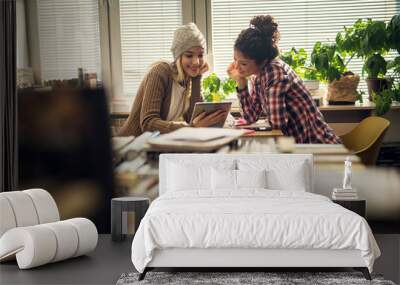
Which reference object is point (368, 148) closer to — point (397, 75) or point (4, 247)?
point (397, 75)

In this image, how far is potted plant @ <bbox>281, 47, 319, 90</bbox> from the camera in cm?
779

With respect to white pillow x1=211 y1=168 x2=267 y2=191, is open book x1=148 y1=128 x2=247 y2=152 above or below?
above

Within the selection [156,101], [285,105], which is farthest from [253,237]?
[156,101]

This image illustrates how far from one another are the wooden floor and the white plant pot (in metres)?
1.88

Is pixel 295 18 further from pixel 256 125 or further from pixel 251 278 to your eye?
pixel 251 278

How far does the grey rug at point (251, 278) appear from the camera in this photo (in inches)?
217

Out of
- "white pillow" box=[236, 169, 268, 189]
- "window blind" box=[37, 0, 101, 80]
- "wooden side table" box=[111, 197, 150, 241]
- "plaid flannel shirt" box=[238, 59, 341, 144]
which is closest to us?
"white pillow" box=[236, 169, 268, 189]

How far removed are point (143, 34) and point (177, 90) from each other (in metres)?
0.72

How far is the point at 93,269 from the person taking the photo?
608 centimetres

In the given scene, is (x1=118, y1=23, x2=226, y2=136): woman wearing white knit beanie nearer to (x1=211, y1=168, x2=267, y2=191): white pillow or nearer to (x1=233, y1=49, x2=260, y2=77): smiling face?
(x1=233, y1=49, x2=260, y2=77): smiling face

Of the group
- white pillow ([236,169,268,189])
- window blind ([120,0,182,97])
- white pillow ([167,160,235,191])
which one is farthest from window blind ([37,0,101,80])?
white pillow ([236,169,268,189])

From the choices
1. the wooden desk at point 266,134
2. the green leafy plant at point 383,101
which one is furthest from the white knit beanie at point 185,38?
the green leafy plant at point 383,101

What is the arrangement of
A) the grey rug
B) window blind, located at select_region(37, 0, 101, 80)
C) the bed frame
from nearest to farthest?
the grey rug
the bed frame
window blind, located at select_region(37, 0, 101, 80)

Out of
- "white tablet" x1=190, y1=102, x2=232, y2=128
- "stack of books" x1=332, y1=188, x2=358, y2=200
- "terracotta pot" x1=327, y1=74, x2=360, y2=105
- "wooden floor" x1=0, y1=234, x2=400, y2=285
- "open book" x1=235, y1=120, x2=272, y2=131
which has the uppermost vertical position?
"terracotta pot" x1=327, y1=74, x2=360, y2=105
